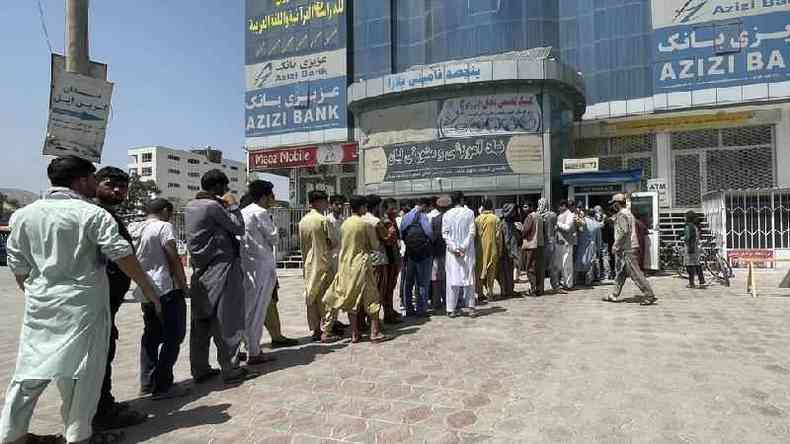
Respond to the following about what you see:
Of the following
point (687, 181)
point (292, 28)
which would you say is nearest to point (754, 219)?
point (687, 181)

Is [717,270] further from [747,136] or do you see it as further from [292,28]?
[292,28]

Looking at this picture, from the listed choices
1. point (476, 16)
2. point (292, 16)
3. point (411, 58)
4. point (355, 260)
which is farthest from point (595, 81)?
point (355, 260)

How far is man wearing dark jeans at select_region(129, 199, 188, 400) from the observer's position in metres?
3.48

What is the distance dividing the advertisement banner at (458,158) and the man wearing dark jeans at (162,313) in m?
13.6

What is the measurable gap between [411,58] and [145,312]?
22698mm

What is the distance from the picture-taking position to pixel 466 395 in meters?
3.30

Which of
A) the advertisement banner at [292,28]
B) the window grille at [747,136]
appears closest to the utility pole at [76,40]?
the window grille at [747,136]

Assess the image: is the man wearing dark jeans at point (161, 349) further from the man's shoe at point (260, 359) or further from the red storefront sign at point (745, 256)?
the red storefront sign at point (745, 256)

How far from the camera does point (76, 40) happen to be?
410 cm

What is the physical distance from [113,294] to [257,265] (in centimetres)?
143

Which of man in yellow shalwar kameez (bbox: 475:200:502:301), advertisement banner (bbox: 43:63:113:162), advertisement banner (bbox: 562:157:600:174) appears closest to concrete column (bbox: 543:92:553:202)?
advertisement banner (bbox: 562:157:600:174)

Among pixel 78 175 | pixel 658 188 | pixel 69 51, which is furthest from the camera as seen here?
pixel 658 188

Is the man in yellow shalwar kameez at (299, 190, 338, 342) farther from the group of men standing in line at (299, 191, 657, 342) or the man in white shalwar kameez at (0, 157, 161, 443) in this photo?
the man in white shalwar kameez at (0, 157, 161, 443)

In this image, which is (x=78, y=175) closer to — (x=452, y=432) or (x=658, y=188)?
(x=452, y=432)
